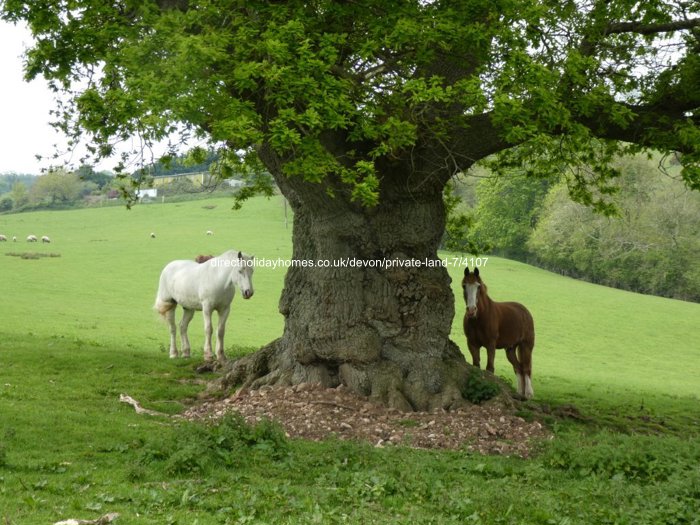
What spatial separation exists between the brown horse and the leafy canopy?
260 centimetres

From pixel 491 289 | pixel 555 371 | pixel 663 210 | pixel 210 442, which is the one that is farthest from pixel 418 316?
pixel 663 210

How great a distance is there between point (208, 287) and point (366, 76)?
710cm

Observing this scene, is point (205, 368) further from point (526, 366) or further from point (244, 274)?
point (526, 366)

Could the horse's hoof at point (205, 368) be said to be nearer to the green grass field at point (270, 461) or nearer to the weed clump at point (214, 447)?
the green grass field at point (270, 461)

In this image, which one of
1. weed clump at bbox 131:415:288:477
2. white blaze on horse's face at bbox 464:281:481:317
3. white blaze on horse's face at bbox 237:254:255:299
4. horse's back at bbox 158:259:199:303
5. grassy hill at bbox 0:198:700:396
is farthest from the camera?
grassy hill at bbox 0:198:700:396

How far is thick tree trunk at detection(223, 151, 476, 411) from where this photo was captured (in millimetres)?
13164

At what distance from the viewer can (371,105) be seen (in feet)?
36.8

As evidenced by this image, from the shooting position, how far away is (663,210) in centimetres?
6388

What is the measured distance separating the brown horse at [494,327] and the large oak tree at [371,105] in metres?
0.80

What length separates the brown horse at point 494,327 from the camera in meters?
14.5

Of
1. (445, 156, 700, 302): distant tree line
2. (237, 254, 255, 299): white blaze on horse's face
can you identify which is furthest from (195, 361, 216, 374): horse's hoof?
(445, 156, 700, 302): distant tree line

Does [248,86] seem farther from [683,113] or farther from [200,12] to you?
[683,113]

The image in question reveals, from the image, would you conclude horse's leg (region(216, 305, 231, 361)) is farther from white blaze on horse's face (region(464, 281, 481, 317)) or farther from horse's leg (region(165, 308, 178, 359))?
white blaze on horse's face (region(464, 281, 481, 317))

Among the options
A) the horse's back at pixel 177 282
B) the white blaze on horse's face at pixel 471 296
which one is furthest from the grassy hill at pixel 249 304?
the white blaze on horse's face at pixel 471 296
